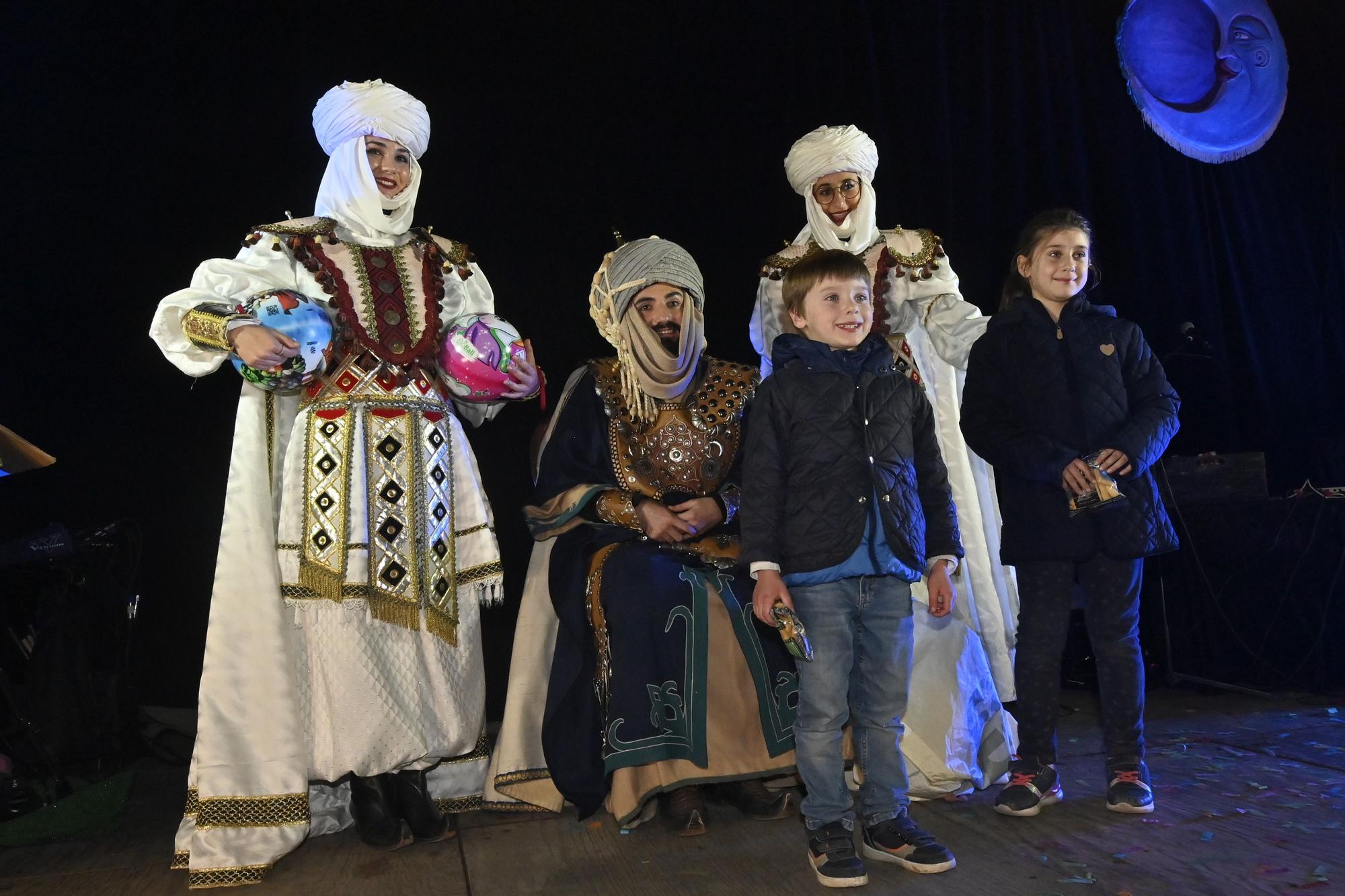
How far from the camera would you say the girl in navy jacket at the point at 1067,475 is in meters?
2.64

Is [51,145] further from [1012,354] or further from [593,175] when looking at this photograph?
[1012,354]

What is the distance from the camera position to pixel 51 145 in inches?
140

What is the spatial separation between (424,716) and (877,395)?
139 centimetres

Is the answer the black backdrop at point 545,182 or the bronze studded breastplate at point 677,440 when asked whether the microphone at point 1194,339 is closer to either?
the black backdrop at point 545,182

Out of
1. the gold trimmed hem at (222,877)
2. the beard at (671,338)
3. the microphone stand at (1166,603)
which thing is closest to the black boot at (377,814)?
the gold trimmed hem at (222,877)

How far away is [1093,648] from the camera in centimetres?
271

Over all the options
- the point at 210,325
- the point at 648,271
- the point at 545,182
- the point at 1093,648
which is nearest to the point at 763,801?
the point at 1093,648

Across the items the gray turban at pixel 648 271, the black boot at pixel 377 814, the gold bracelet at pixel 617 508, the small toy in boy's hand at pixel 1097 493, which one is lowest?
the black boot at pixel 377 814

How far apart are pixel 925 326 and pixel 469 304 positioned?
1.35m

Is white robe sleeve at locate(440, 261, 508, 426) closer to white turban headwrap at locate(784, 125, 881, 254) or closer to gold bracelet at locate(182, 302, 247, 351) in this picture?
gold bracelet at locate(182, 302, 247, 351)

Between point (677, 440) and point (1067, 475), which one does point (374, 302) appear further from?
point (1067, 475)

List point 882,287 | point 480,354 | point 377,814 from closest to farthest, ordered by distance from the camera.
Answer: point 377,814, point 480,354, point 882,287

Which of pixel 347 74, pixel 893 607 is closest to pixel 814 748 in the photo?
pixel 893 607

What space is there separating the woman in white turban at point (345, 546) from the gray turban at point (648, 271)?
1.36 ft
